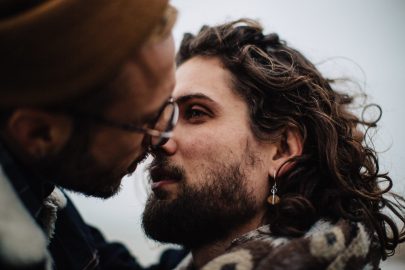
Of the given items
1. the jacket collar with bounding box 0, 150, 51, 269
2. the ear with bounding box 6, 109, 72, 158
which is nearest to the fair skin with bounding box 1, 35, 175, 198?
the ear with bounding box 6, 109, 72, 158

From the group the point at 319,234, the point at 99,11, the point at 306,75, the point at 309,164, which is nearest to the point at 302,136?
the point at 309,164

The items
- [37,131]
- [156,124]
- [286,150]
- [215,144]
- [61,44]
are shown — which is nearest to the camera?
[61,44]

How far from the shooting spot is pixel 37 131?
4.50 ft

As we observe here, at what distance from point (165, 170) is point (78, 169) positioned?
716 millimetres

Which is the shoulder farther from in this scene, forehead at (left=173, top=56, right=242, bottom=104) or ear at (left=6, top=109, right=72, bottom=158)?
forehead at (left=173, top=56, right=242, bottom=104)

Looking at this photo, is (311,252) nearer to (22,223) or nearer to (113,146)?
(113,146)

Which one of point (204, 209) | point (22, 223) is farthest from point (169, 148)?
point (22, 223)

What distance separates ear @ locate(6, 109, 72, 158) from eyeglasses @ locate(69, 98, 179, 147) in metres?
0.08

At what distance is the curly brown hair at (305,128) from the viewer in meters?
2.09

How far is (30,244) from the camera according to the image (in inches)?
50.6

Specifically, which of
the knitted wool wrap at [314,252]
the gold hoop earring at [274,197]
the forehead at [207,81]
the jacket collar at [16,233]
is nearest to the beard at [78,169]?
the jacket collar at [16,233]

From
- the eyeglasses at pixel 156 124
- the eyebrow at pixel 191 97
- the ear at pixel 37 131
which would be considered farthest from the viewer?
the eyebrow at pixel 191 97

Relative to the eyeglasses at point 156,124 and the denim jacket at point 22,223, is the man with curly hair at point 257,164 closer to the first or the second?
the eyeglasses at point 156,124

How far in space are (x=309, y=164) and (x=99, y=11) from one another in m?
1.68
